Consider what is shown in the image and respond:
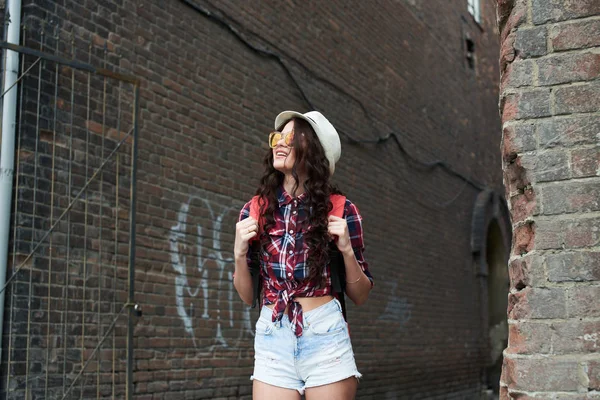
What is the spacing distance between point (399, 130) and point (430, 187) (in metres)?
1.38

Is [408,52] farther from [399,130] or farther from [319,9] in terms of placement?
[319,9]

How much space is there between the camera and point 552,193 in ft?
10.2

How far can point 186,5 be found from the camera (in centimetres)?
734

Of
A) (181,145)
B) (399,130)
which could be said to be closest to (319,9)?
(399,130)

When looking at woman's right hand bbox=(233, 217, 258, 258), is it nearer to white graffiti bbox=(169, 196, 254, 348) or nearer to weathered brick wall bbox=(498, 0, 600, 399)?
weathered brick wall bbox=(498, 0, 600, 399)

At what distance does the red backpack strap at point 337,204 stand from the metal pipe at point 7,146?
2906 millimetres

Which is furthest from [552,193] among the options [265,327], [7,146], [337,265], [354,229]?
[7,146]

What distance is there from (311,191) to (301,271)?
341 mm

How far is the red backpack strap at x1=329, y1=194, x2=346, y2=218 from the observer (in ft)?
10.6

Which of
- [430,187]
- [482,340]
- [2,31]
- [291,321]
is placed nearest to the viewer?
[291,321]

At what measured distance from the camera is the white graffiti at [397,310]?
34.9ft

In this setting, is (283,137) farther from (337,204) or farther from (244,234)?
(244,234)

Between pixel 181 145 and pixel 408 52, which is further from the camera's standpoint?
pixel 408 52

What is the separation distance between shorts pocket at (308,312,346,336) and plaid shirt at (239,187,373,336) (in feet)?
0.18
